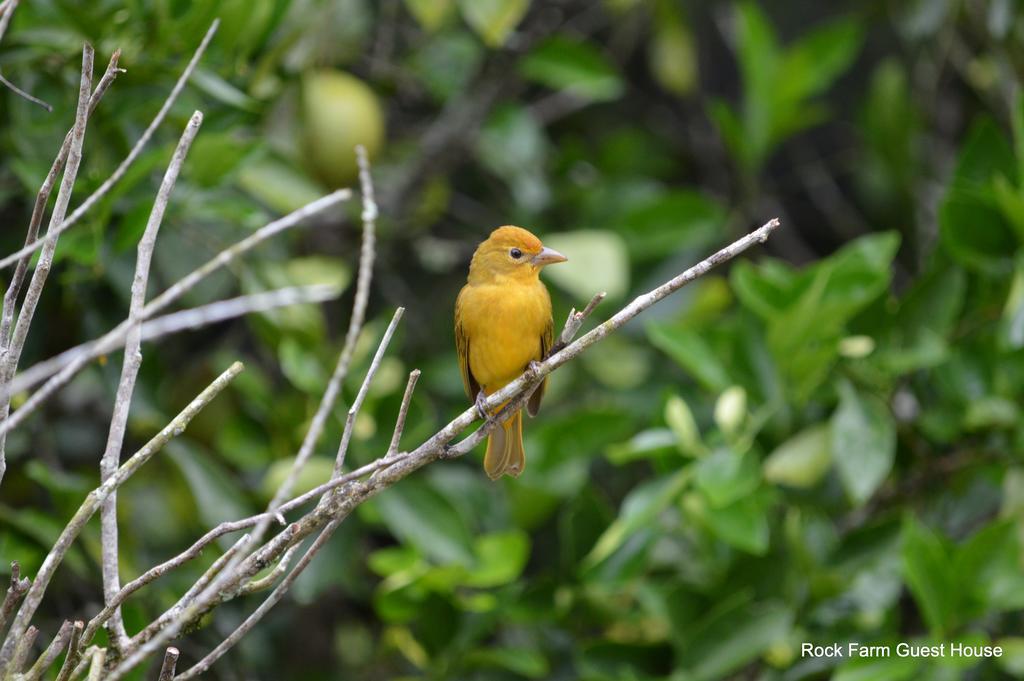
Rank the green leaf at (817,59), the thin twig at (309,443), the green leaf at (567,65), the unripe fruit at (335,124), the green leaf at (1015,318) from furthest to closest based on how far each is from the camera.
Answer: the green leaf at (817,59) → the green leaf at (567,65) → the unripe fruit at (335,124) → the green leaf at (1015,318) → the thin twig at (309,443)

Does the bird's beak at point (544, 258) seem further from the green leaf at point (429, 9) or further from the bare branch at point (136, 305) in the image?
the bare branch at point (136, 305)

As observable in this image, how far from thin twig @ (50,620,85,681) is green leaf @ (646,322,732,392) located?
204 centimetres

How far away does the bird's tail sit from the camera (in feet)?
10.7

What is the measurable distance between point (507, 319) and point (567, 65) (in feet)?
4.89

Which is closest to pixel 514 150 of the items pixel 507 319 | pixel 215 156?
pixel 507 319

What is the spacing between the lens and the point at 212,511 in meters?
3.46

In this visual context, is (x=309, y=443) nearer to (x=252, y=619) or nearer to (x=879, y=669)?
(x=252, y=619)

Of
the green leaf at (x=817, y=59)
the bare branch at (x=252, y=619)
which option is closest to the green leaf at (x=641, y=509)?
the bare branch at (x=252, y=619)

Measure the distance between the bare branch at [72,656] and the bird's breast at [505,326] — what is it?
1.62m

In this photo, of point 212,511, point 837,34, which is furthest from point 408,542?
point 837,34

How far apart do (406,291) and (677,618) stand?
5.87 ft

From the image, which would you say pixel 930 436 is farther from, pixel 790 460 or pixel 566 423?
pixel 566 423

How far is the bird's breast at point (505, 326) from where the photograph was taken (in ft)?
11.0

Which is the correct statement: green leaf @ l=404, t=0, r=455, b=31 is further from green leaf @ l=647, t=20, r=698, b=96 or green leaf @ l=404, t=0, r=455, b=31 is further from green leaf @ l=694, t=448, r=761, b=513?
green leaf @ l=694, t=448, r=761, b=513
